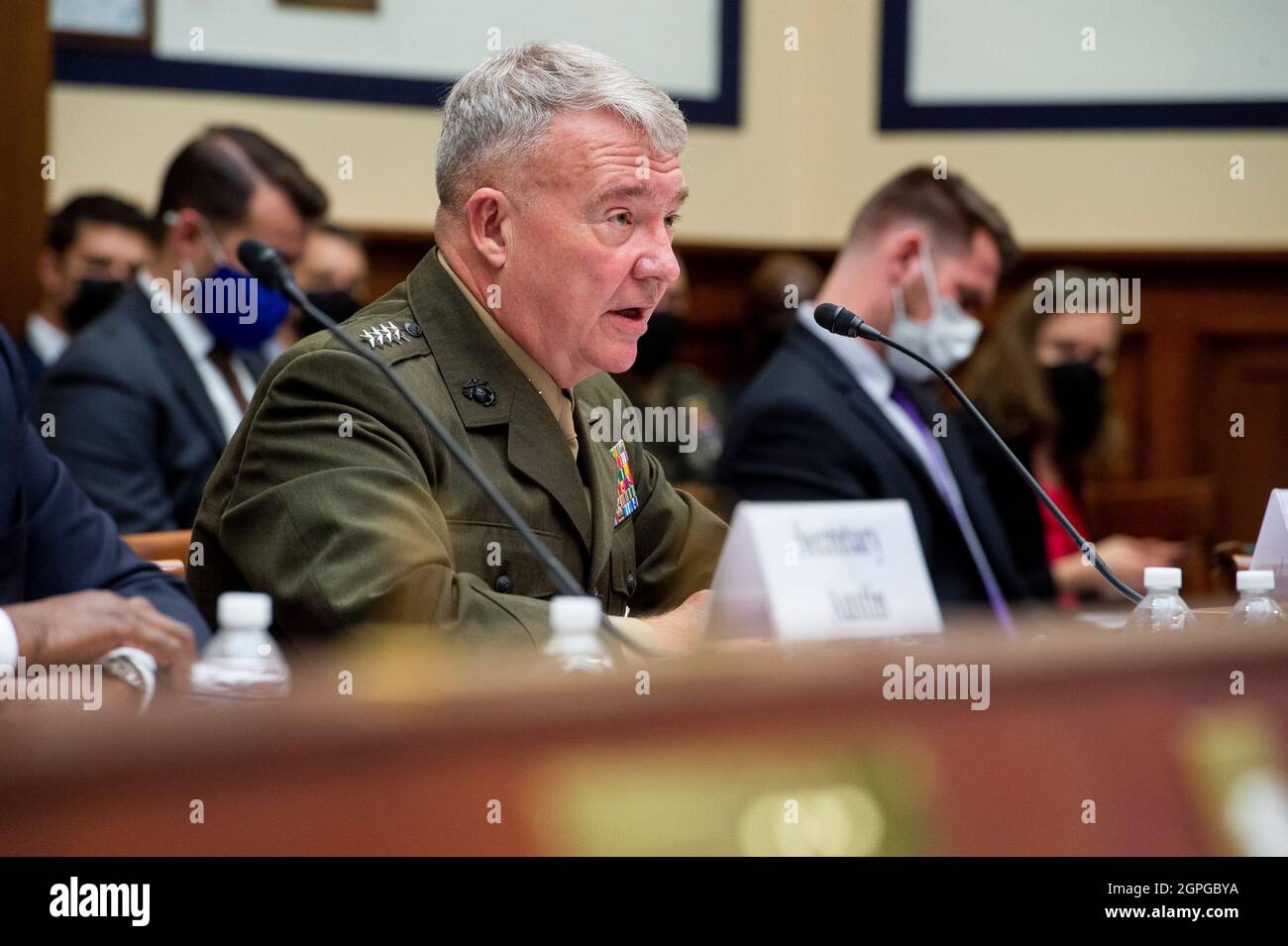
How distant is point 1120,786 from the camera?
3.75ft

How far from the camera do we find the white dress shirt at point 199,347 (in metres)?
3.25

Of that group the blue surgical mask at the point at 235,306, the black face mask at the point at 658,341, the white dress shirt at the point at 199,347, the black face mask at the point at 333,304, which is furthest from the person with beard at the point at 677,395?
the white dress shirt at the point at 199,347

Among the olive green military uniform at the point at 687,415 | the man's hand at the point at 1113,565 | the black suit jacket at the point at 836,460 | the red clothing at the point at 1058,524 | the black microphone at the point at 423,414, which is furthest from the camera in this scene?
the olive green military uniform at the point at 687,415

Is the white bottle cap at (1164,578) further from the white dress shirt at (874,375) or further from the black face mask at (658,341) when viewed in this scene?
the black face mask at (658,341)

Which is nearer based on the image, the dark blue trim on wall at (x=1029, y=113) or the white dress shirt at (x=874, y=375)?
the white dress shirt at (x=874, y=375)

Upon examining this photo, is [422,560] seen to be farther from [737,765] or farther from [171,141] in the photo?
[171,141]

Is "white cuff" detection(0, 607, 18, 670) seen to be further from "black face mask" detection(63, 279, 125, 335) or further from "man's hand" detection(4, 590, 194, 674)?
"black face mask" detection(63, 279, 125, 335)

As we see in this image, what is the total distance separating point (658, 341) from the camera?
15.2 feet

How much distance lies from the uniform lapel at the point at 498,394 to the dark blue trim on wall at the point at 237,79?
2.27m

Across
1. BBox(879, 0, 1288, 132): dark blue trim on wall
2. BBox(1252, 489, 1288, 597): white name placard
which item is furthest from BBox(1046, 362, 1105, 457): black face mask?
BBox(1252, 489, 1288, 597): white name placard

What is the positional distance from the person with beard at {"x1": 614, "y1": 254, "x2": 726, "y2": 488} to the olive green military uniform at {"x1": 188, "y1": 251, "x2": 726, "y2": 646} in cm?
221

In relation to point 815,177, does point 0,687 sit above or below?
below
